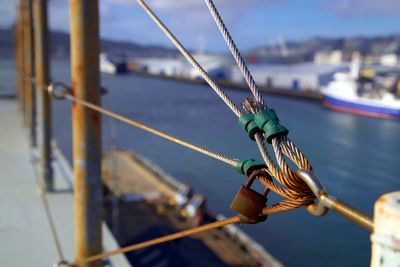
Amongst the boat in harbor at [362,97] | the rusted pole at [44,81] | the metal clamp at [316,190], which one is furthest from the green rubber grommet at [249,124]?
the boat in harbor at [362,97]

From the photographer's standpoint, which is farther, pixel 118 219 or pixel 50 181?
pixel 118 219

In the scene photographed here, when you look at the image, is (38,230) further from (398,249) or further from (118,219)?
(118,219)

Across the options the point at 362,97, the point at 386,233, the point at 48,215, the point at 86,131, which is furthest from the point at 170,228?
the point at 362,97

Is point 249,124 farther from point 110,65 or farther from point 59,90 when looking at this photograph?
point 110,65

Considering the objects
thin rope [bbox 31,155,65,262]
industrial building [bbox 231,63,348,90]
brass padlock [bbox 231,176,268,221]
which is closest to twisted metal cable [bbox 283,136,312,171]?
brass padlock [bbox 231,176,268,221]

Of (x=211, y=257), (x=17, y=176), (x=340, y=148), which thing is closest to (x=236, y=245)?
(x=211, y=257)
